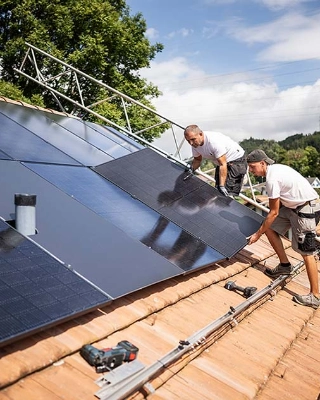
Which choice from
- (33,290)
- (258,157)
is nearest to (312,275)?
(258,157)

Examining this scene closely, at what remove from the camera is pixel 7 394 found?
6.61 feet

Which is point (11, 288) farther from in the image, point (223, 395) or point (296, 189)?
point (296, 189)

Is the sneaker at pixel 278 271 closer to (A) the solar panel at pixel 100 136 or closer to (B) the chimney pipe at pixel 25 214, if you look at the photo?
(A) the solar panel at pixel 100 136

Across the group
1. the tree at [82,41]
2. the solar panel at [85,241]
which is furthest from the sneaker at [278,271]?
the tree at [82,41]

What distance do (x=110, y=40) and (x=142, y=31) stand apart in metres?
2.71

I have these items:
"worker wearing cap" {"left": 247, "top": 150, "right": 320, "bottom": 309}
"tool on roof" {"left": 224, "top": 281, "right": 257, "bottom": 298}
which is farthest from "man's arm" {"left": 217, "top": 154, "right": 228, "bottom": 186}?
"tool on roof" {"left": 224, "top": 281, "right": 257, "bottom": 298}

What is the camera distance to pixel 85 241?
356 cm

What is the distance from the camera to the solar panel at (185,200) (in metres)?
5.32

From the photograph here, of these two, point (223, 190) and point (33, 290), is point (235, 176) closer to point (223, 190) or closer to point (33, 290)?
point (223, 190)

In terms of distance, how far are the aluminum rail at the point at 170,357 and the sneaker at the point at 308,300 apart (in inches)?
30.4

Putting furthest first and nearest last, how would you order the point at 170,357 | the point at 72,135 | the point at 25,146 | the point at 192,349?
the point at 72,135 → the point at 25,146 → the point at 192,349 → the point at 170,357

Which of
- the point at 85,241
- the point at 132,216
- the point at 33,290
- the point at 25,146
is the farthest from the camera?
the point at 25,146

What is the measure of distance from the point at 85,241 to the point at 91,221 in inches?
18.9

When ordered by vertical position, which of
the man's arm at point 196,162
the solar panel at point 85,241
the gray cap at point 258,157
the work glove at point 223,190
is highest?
the gray cap at point 258,157
